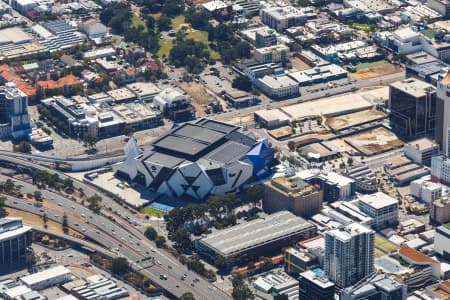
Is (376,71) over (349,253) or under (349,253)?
under

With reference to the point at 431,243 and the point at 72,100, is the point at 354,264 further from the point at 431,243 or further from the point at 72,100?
the point at 72,100

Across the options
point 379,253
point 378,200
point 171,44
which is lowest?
point 379,253

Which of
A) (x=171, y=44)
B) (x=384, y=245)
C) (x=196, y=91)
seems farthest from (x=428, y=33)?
(x=384, y=245)

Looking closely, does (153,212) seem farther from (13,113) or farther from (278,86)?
(278,86)

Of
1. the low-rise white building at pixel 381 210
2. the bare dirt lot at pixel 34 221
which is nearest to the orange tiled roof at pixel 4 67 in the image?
the bare dirt lot at pixel 34 221

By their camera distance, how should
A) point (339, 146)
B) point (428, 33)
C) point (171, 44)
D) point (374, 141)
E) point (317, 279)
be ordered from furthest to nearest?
point (171, 44) < point (428, 33) < point (374, 141) < point (339, 146) < point (317, 279)

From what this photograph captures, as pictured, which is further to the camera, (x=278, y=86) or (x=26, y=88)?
(x=26, y=88)
